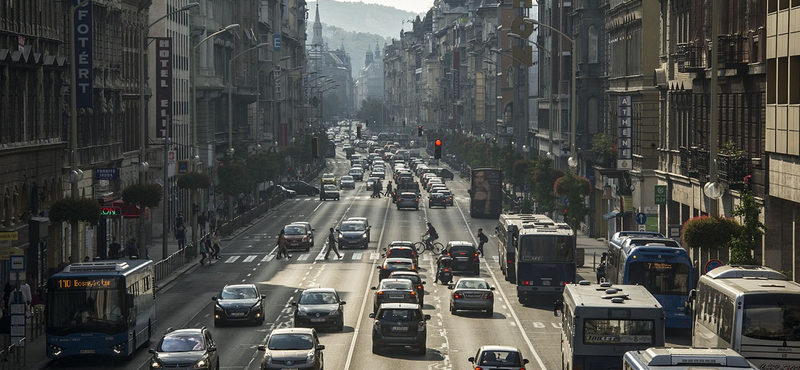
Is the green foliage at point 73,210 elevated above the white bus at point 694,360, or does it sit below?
above

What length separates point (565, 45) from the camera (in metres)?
109

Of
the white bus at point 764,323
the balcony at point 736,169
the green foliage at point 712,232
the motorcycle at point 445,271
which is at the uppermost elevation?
the balcony at point 736,169

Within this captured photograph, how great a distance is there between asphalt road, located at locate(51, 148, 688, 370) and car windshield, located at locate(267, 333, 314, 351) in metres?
3.16

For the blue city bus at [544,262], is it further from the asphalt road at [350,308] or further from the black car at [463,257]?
the black car at [463,257]

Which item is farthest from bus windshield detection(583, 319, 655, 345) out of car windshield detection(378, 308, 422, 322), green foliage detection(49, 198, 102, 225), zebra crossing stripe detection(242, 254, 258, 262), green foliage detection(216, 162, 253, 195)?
green foliage detection(216, 162, 253, 195)

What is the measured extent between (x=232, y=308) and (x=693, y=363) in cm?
2793

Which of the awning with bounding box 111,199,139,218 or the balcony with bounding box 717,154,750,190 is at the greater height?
the balcony with bounding box 717,154,750,190

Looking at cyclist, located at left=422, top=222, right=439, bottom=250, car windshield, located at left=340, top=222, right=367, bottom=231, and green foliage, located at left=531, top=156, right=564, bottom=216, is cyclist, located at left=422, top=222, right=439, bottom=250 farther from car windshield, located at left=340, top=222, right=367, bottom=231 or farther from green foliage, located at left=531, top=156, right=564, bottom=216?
green foliage, located at left=531, top=156, right=564, bottom=216

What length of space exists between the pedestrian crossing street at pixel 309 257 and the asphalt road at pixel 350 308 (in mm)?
55

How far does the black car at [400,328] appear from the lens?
41781mm

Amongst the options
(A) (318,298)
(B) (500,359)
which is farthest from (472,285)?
(B) (500,359)

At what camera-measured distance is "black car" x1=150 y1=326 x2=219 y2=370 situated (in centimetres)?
3503

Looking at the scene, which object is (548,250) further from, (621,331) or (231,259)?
(231,259)

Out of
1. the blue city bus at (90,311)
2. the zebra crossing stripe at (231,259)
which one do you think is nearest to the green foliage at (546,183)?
the zebra crossing stripe at (231,259)
